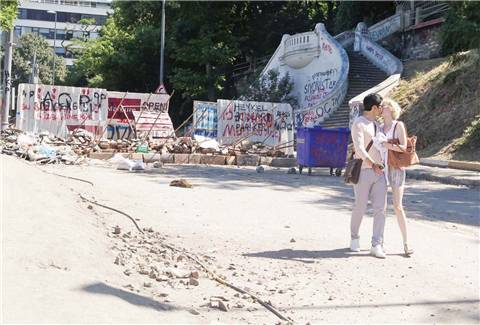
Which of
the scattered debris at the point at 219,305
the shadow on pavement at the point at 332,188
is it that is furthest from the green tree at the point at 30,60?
the scattered debris at the point at 219,305

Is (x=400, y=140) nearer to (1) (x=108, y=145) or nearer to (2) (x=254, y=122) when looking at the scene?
(1) (x=108, y=145)

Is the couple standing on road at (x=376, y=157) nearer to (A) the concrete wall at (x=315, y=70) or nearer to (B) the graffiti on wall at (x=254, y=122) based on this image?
(B) the graffiti on wall at (x=254, y=122)

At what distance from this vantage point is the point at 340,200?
11648mm

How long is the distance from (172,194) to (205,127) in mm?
12555

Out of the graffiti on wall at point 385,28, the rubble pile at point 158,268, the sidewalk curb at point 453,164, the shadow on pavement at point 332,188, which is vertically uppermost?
the graffiti on wall at point 385,28

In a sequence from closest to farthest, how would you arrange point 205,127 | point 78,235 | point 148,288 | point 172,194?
point 148,288 → point 78,235 → point 172,194 → point 205,127

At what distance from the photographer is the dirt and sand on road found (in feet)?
14.6

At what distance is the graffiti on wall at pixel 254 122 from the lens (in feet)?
78.3

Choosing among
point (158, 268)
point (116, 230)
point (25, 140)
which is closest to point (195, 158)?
point (25, 140)

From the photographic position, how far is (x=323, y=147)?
56.0 ft

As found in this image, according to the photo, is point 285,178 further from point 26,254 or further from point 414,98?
point 26,254

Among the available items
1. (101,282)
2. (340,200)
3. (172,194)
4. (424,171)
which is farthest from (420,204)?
(101,282)

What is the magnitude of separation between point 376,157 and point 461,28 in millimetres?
20362

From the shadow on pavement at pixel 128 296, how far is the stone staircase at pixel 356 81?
895 inches
